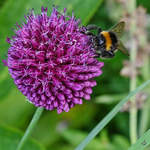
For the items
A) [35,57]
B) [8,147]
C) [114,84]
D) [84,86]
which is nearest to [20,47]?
[35,57]

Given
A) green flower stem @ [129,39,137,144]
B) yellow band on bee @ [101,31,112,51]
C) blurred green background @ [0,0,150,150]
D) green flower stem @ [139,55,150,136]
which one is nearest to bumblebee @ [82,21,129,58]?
yellow band on bee @ [101,31,112,51]

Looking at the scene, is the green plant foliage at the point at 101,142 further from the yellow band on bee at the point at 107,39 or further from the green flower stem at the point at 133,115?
the yellow band on bee at the point at 107,39

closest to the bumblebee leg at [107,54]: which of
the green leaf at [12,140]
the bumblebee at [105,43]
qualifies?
the bumblebee at [105,43]

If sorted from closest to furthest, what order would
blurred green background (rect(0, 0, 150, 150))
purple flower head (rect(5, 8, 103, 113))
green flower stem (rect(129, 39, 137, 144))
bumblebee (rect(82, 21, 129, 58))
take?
purple flower head (rect(5, 8, 103, 113)) → bumblebee (rect(82, 21, 129, 58)) → green flower stem (rect(129, 39, 137, 144)) → blurred green background (rect(0, 0, 150, 150))

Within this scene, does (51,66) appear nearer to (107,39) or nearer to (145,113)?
(107,39)

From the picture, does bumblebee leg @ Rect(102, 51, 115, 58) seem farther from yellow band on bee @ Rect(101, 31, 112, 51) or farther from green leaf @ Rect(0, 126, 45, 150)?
green leaf @ Rect(0, 126, 45, 150)

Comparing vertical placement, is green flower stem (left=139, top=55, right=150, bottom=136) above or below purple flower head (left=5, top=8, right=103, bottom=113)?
below

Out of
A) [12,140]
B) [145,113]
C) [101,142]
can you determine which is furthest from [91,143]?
[12,140]

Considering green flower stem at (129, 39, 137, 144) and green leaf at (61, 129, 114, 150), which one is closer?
green flower stem at (129, 39, 137, 144)
